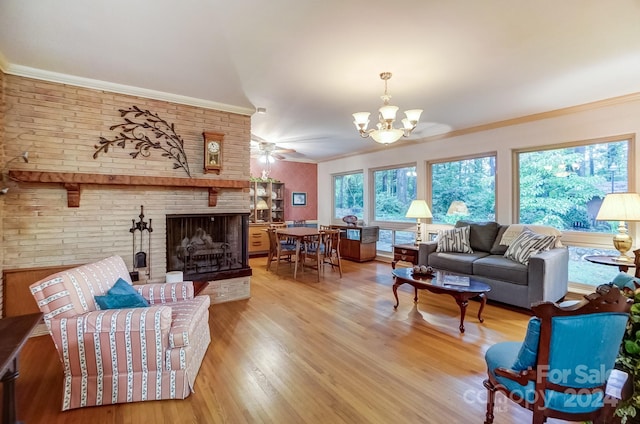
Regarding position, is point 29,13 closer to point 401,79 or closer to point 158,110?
point 158,110

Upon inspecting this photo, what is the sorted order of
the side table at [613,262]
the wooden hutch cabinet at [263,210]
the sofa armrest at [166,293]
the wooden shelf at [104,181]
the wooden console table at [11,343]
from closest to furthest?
1. the wooden console table at [11,343]
2. the sofa armrest at [166,293]
3. the wooden shelf at [104,181]
4. the side table at [613,262]
5. the wooden hutch cabinet at [263,210]

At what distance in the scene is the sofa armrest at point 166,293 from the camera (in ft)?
8.44

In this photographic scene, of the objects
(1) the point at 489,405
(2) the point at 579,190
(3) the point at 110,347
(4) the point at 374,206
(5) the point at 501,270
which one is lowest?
(1) the point at 489,405

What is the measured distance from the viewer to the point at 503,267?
3.60 m

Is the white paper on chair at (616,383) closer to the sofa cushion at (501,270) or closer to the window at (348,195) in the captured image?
the sofa cushion at (501,270)

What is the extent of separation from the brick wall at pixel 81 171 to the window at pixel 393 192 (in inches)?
159

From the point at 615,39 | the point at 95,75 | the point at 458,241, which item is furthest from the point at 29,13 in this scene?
the point at 458,241

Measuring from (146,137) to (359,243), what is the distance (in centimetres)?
433

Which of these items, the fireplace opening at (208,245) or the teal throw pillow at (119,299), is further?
the fireplace opening at (208,245)

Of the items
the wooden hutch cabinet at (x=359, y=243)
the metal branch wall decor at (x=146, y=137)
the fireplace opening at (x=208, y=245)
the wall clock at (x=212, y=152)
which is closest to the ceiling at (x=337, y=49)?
the metal branch wall decor at (x=146, y=137)

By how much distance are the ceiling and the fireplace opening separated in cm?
153

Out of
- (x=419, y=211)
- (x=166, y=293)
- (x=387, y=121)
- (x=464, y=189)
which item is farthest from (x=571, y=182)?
(x=166, y=293)

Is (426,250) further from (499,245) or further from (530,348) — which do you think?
(530,348)

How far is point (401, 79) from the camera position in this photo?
3074 mm
